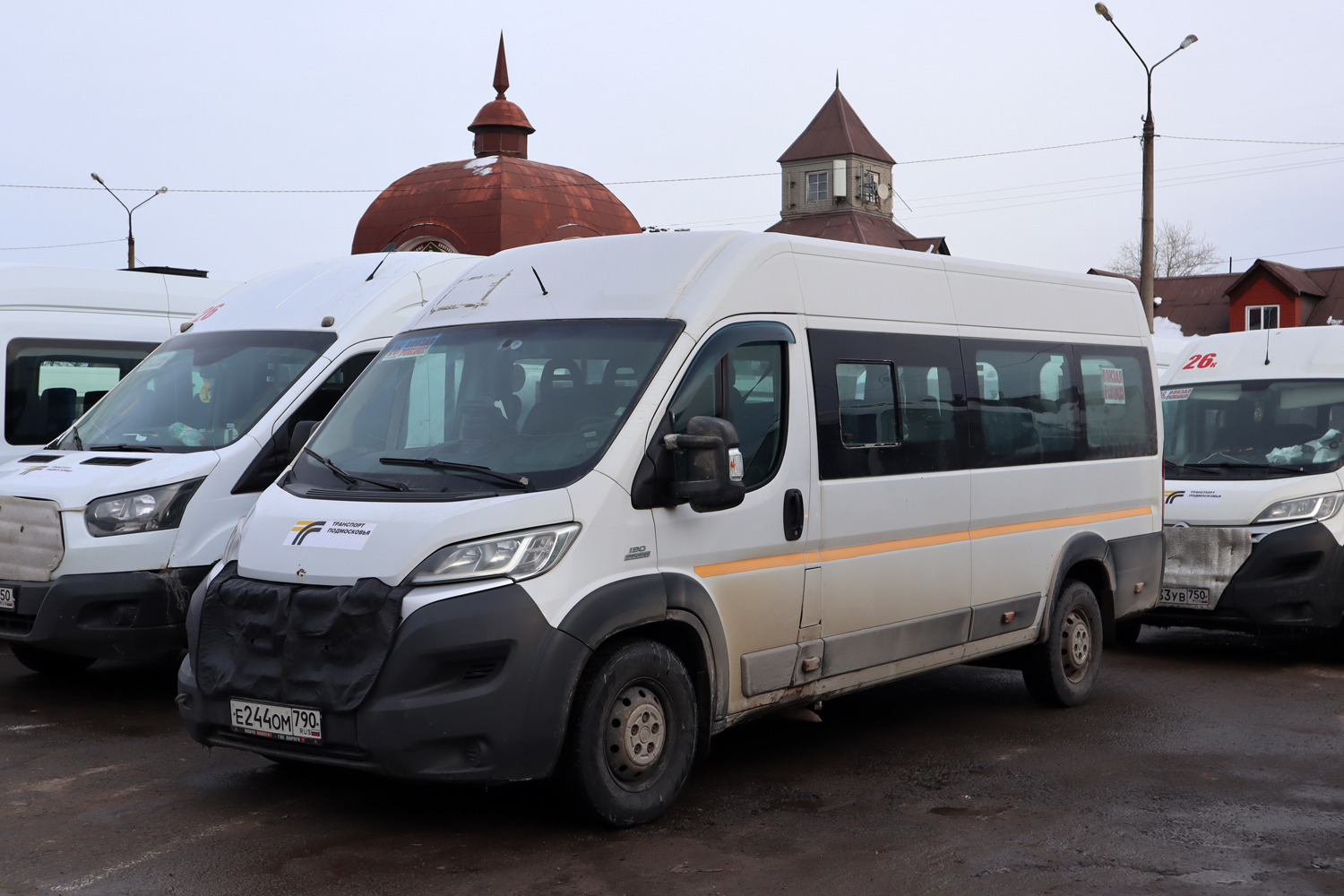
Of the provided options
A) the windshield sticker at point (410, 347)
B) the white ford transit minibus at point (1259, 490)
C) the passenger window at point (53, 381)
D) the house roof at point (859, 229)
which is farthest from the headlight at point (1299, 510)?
the house roof at point (859, 229)

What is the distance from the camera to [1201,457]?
10391 mm

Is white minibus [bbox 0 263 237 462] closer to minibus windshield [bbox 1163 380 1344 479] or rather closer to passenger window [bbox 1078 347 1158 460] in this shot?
passenger window [bbox 1078 347 1158 460]

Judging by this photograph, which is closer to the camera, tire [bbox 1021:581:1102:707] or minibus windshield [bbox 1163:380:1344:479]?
tire [bbox 1021:581:1102:707]

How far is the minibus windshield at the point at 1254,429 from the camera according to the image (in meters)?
9.94

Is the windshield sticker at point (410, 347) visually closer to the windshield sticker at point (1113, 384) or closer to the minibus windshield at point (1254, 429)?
the windshield sticker at point (1113, 384)

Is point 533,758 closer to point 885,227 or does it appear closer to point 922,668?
point 922,668

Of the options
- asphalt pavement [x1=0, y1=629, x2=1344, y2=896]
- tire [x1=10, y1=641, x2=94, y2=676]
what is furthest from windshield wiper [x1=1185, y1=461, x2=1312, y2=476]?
tire [x1=10, y1=641, x2=94, y2=676]

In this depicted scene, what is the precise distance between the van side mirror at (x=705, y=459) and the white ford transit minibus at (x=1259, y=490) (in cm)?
543

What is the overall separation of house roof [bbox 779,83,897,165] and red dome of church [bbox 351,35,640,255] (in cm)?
3758

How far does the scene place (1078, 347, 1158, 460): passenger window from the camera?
8133 millimetres

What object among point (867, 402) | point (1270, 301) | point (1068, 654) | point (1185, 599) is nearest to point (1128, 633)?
point (1185, 599)

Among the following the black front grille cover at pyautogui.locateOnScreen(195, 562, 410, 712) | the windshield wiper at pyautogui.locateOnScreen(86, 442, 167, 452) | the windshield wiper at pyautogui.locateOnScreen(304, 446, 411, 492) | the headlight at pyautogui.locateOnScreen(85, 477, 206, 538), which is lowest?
the black front grille cover at pyautogui.locateOnScreen(195, 562, 410, 712)

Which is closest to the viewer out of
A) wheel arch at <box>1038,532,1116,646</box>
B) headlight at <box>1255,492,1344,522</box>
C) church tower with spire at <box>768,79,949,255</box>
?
wheel arch at <box>1038,532,1116,646</box>

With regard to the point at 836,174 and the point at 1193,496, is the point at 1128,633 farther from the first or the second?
the point at 836,174
